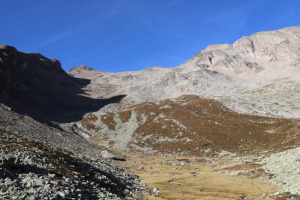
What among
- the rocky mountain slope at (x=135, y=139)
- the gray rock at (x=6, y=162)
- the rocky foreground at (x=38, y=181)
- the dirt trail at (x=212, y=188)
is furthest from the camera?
the dirt trail at (x=212, y=188)

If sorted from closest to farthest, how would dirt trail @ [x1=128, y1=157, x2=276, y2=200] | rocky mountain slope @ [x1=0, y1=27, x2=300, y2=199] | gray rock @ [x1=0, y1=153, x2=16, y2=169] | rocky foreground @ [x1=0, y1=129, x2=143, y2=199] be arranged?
rocky foreground @ [x1=0, y1=129, x2=143, y2=199], gray rock @ [x1=0, y1=153, x2=16, y2=169], rocky mountain slope @ [x1=0, y1=27, x2=300, y2=199], dirt trail @ [x1=128, y1=157, x2=276, y2=200]

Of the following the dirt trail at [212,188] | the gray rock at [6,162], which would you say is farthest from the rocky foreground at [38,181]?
the dirt trail at [212,188]

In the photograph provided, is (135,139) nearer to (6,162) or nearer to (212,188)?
(212,188)

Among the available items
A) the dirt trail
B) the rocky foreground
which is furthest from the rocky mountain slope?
the dirt trail

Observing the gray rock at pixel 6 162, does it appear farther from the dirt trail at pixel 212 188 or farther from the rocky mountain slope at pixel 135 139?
the dirt trail at pixel 212 188

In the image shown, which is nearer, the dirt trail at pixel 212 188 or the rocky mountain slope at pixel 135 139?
the rocky mountain slope at pixel 135 139

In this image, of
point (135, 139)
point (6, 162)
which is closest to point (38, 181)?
point (6, 162)

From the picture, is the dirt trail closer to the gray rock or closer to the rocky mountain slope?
the rocky mountain slope

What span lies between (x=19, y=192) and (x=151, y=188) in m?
24.1

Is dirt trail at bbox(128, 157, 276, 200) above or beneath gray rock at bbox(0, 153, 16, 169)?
beneath

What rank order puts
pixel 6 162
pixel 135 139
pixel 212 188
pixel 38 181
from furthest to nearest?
pixel 135 139
pixel 212 188
pixel 6 162
pixel 38 181

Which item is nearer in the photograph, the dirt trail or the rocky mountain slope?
the rocky mountain slope

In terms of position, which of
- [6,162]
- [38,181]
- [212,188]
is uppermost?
[6,162]

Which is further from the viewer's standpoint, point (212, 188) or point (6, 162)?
point (212, 188)
